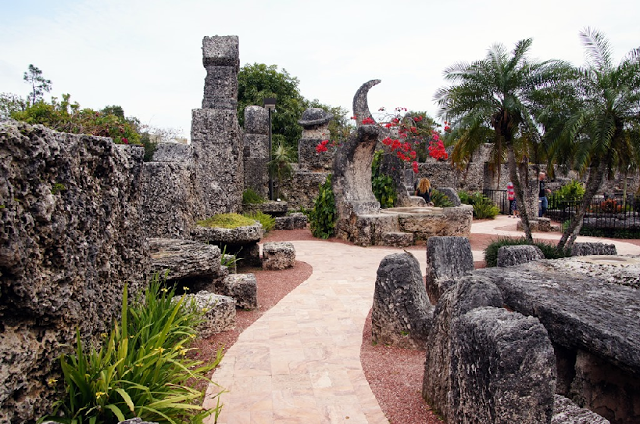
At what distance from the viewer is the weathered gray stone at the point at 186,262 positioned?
467 centimetres

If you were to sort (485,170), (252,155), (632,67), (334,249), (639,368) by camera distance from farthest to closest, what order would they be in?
(485,170) < (252,155) < (334,249) < (632,67) < (639,368)

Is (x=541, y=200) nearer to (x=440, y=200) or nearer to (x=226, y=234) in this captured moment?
(x=440, y=200)

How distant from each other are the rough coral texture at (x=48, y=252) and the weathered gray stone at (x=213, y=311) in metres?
1.32

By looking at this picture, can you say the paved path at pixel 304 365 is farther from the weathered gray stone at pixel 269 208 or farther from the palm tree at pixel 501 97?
the weathered gray stone at pixel 269 208

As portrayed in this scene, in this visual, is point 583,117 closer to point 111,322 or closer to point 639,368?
point 639,368

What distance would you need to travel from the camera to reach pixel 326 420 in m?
3.03

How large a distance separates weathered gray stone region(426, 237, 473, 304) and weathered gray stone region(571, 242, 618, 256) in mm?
1522

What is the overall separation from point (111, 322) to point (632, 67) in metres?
8.10

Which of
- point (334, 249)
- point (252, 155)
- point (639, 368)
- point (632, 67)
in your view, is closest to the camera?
point (639, 368)

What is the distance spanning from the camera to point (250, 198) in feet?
42.0

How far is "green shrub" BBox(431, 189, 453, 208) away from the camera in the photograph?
1465cm

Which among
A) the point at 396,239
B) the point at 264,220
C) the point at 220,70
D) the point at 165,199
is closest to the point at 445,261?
the point at 165,199

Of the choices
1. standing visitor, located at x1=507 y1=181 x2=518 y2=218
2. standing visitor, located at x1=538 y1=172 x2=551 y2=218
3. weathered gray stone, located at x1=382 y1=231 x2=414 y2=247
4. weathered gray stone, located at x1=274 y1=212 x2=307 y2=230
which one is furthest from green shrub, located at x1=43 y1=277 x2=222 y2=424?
standing visitor, located at x1=507 y1=181 x2=518 y2=218

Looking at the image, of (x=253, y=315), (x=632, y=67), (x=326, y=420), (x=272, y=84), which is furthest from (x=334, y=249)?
(x=272, y=84)
